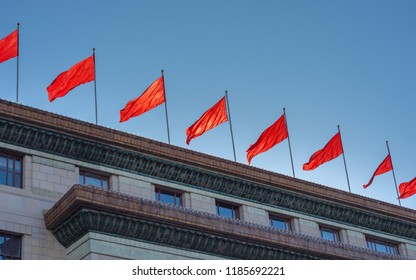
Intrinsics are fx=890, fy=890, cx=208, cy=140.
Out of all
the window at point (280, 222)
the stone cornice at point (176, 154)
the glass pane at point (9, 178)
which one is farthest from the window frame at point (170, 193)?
the glass pane at point (9, 178)

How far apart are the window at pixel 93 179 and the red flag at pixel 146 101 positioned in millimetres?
2987

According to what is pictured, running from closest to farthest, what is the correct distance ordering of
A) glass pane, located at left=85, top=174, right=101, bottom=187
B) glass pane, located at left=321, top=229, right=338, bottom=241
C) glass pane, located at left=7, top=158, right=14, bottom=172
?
1. glass pane, located at left=7, top=158, right=14, bottom=172
2. glass pane, located at left=85, top=174, right=101, bottom=187
3. glass pane, located at left=321, top=229, right=338, bottom=241

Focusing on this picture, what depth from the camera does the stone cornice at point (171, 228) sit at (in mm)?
28781

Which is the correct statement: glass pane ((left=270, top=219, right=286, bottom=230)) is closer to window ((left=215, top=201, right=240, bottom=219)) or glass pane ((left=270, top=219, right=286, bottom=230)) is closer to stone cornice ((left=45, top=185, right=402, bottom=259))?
window ((left=215, top=201, right=240, bottom=219))

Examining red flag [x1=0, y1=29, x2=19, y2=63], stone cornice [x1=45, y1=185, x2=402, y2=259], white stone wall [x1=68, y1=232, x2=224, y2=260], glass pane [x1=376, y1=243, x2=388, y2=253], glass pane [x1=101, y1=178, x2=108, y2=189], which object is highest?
red flag [x1=0, y1=29, x2=19, y2=63]

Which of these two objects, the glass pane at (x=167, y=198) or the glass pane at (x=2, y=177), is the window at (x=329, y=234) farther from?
the glass pane at (x=2, y=177)

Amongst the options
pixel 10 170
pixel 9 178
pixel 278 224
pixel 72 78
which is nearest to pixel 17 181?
pixel 9 178

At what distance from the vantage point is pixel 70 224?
29.0 metres

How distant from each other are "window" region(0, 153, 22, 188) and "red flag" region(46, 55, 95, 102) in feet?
11.1

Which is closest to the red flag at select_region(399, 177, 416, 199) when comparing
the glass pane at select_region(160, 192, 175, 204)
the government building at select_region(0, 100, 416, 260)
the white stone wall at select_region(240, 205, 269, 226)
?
the government building at select_region(0, 100, 416, 260)

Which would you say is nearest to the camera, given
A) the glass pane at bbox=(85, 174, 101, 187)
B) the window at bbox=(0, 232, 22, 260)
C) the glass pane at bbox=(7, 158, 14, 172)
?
the window at bbox=(0, 232, 22, 260)

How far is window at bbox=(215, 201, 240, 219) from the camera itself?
34781 mm
